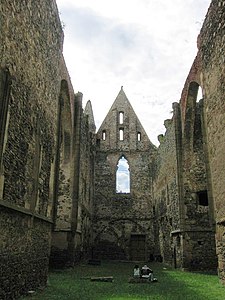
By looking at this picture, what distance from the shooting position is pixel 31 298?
730 centimetres

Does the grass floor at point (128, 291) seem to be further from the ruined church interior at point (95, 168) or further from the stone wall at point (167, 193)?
the stone wall at point (167, 193)

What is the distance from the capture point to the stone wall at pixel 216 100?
9.79m

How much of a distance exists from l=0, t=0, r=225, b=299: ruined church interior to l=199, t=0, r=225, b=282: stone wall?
0.11 feet

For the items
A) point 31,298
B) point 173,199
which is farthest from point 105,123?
point 31,298

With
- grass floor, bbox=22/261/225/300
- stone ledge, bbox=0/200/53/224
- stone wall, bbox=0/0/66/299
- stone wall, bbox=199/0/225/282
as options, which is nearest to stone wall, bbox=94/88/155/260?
grass floor, bbox=22/261/225/300

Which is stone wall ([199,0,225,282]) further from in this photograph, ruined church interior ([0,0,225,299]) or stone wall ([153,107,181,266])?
stone wall ([153,107,181,266])

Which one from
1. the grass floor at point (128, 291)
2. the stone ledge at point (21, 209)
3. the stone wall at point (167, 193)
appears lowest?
the grass floor at point (128, 291)

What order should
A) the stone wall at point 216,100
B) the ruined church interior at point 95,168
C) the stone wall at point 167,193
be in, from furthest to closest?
the stone wall at point 167,193
the stone wall at point 216,100
the ruined church interior at point 95,168

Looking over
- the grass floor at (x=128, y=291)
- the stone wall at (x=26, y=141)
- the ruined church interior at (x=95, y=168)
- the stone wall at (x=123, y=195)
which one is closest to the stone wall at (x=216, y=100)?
the ruined church interior at (x=95, y=168)

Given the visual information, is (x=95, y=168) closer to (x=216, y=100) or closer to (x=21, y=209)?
(x=216, y=100)

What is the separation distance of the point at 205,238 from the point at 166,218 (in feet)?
16.8

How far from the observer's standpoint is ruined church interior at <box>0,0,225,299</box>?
7098 millimetres

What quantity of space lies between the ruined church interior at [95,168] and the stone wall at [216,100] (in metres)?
0.03

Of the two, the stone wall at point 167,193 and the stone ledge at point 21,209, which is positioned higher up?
the stone wall at point 167,193
